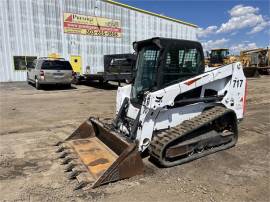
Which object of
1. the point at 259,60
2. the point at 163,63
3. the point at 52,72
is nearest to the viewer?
the point at 163,63

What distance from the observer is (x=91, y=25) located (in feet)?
78.3

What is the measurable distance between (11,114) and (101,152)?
5.72 metres

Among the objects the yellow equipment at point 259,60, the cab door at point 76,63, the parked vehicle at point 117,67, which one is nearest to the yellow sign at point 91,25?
the cab door at point 76,63

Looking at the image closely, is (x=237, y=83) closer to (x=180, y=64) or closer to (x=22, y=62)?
(x=180, y=64)

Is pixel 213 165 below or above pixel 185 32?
below

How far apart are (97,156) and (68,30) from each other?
778 inches

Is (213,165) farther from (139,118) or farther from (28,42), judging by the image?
(28,42)

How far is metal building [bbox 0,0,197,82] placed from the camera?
20.4 metres

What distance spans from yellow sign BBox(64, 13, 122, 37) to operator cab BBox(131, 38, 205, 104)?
18.7 meters

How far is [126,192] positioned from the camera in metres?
3.78

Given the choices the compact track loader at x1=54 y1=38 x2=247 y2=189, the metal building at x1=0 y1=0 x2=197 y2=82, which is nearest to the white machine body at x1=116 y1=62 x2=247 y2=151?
the compact track loader at x1=54 y1=38 x2=247 y2=189

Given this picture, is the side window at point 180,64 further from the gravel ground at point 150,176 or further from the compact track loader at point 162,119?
the gravel ground at point 150,176

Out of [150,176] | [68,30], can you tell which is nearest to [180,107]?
[150,176]

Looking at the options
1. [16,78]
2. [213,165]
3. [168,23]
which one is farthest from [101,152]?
[168,23]
